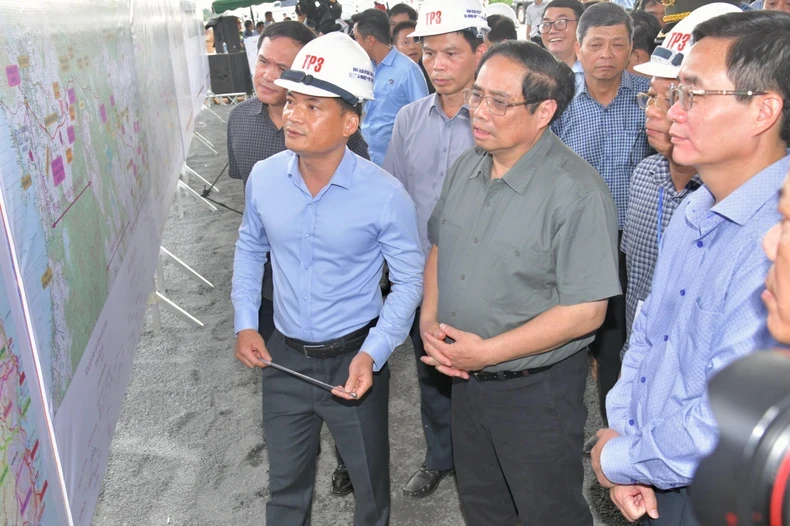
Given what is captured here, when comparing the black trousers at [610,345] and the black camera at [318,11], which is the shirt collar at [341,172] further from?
the black camera at [318,11]

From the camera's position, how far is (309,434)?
2.49 meters

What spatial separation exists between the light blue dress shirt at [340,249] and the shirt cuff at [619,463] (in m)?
0.87

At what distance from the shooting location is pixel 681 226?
178cm

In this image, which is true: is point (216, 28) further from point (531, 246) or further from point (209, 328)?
point (531, 246)

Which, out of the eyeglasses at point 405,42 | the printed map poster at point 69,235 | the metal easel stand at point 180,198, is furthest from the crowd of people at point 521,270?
the metal easel stand at point 180,198

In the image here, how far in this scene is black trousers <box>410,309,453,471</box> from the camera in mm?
3215

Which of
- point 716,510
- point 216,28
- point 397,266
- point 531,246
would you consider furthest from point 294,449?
point 216,28

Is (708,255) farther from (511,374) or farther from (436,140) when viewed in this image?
(436,140)

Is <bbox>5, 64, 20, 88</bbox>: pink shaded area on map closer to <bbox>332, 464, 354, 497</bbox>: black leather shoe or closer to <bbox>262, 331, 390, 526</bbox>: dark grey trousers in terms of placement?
<bbox>262, 331, 390, 526</bbox>: dark grey trousers

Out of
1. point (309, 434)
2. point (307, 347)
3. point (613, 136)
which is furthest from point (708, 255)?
point (613, 136)

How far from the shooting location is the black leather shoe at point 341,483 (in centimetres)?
327

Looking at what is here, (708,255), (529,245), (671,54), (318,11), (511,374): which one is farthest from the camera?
(318,11)

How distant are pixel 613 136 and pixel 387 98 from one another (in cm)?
204

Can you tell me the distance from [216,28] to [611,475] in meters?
18.0
